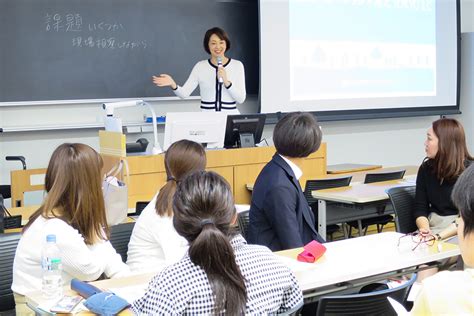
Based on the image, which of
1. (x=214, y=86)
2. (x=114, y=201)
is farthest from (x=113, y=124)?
(x=214, y=86)

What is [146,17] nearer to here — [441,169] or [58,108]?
[58,108]

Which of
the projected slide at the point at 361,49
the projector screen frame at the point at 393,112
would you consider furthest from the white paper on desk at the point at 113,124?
the projected slide at the point at 361,49

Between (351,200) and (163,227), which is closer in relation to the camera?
(163,227)

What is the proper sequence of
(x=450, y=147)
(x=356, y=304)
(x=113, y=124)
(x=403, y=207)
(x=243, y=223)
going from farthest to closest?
(x=113, y=124) < (x=403, y=207) < (x=450, y=147) < (x=243, y=223) < (x=356, y=304)

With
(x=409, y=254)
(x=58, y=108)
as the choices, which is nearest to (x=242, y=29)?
(x=58, y=108)

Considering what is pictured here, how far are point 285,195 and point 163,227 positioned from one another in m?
0.61

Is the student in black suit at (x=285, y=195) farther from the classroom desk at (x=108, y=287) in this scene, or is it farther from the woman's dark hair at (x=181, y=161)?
the classroom desk at (x=108, y=287)

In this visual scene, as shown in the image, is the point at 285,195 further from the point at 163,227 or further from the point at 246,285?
the point at 246,285

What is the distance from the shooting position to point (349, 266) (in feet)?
8.43

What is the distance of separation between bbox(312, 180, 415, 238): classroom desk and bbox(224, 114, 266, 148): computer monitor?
93 cm

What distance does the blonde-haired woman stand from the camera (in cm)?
244

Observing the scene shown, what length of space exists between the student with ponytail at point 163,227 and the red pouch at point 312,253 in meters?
0.49

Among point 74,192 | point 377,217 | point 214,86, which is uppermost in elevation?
point 214,86

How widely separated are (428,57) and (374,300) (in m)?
7.03
